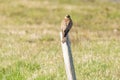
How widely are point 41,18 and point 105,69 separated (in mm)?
31068

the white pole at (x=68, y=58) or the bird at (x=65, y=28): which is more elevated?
the bird at (x=65, y=28)

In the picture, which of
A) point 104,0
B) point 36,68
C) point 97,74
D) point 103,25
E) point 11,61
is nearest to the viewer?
point 97,74

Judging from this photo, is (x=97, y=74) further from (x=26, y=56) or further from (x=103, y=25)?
(x=103, y=25)

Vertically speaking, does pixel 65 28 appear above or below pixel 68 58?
above

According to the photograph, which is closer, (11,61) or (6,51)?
(11,61)

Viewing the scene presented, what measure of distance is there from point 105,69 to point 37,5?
128 ft

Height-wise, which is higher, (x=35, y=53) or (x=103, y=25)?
(x=35, y=53)

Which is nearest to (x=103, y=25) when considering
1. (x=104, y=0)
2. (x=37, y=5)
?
(x=37, y=5)

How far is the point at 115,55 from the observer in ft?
44.0

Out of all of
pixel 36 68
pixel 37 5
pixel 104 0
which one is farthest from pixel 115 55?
pixel 104 0

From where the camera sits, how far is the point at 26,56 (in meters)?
13.3

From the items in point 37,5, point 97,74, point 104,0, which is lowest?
point 104,0

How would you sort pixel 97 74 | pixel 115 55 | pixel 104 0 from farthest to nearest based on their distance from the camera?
pixel 104 0 → pixel 115 55 → pixel 97 74

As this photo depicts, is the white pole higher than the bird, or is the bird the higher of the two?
the bird
